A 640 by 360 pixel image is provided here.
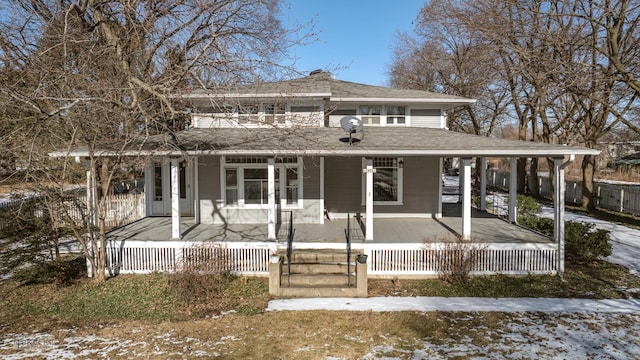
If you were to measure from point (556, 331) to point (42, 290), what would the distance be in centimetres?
1021

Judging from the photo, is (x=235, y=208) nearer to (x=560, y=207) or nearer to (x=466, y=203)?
(x=466, y=203)

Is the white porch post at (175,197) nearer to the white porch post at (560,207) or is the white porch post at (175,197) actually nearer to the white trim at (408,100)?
the white trim at (408,100)

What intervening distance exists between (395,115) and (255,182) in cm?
555

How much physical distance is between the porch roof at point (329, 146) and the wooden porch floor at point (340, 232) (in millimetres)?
2208

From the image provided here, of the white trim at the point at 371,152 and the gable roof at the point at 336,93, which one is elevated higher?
the gable roof at the point at 336,93

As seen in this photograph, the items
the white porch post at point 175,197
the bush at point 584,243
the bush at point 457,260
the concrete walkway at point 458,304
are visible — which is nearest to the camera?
the concrete walkway at point 458,304

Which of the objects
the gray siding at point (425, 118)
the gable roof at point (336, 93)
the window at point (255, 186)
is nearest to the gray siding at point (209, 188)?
the window at point (255, 186)

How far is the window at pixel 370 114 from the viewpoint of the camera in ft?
42.8

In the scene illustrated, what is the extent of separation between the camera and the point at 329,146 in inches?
361

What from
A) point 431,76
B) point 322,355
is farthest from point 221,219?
point 431,76

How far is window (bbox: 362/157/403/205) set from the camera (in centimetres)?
1248

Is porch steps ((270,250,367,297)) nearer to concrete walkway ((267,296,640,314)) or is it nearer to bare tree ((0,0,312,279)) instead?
concrete walkway ((267,296,640,314))

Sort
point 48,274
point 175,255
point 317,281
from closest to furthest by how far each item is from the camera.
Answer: point 317,281, point 48,274, point 175,255

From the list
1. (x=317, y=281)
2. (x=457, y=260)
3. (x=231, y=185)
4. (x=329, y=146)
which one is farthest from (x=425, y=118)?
(x=317, y=281)
